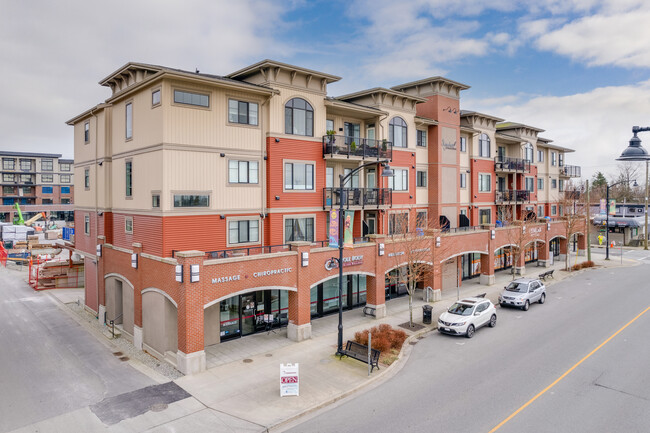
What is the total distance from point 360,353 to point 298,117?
14245 mm

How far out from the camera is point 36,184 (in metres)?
96.1

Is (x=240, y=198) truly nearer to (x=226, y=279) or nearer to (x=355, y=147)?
(x=226, y=279)

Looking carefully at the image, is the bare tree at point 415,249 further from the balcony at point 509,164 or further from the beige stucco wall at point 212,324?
the balcony at point 509,164

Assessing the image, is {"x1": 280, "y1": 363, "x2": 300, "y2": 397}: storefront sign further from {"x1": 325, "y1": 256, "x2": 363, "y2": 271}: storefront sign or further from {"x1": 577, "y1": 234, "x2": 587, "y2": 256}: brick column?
{"x1": 577, "y1": 234, "x2": 587, "y2": 256}: brick column

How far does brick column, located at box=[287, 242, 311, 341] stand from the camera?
2152 centimetres

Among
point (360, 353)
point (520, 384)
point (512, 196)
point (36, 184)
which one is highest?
point (36, 184)

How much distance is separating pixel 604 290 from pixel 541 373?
832 inches

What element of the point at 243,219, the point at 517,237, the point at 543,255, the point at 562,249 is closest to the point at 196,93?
the point at 243,219

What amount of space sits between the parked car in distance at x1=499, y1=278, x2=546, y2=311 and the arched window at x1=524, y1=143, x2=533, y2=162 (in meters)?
22.5

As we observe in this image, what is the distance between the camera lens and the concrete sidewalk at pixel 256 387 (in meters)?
13.5

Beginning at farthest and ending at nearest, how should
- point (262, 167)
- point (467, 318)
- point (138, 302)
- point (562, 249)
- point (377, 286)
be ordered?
point (562, 249) → point (377, 286) → point (262, 167) → point (467, 318) → point (138, 302)

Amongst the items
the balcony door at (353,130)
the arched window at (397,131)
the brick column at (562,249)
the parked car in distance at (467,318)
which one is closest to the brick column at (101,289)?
the balcony door at (353,130)

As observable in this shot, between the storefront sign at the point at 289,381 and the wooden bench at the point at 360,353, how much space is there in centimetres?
Answer: 363

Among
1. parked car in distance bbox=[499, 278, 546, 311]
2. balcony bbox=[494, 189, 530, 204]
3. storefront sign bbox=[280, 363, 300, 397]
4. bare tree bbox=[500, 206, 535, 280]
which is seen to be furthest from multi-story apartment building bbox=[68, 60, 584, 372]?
balcony bbox=[494, 189, 530, 204]
